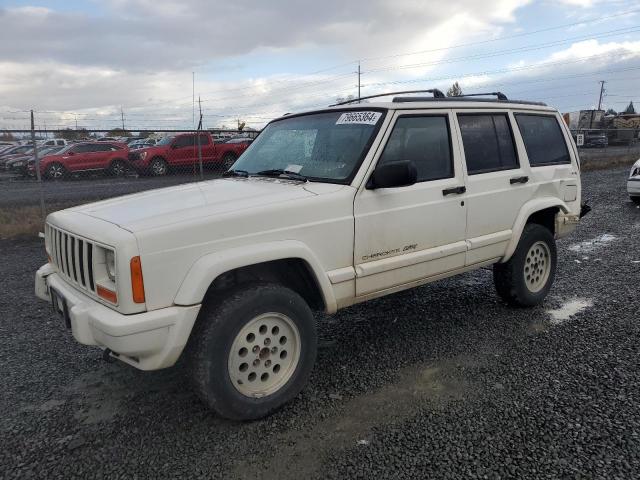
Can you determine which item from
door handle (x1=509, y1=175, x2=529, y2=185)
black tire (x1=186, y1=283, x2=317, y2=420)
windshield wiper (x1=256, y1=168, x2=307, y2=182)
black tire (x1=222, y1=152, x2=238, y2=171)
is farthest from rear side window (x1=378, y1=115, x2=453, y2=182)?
black tire (x1=222, y1=152, x2=238, y2=171)

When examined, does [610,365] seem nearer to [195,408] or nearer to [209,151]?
[195,408]

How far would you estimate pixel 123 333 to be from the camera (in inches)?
101

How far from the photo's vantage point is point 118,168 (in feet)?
63.2

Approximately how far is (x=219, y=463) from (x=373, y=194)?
1.92m

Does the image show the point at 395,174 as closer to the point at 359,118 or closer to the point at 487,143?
the point at 359,118

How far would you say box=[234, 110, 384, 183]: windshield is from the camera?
3.58 meters

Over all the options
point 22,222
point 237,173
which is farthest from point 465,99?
point 22,222

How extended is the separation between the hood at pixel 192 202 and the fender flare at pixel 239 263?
0.83 feet

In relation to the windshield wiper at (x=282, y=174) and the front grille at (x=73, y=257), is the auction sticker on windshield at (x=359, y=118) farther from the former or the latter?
the front grille at (x=73, y=257)

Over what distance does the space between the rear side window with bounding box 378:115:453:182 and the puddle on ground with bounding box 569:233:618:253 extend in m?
4.18

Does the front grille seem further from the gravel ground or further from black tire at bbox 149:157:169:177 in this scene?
black tire at bbox 149:157:169:177

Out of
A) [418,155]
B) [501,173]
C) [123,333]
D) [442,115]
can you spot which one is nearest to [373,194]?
[418,155]

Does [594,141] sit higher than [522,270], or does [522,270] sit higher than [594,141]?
[594,141]

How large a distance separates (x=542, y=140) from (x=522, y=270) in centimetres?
130
